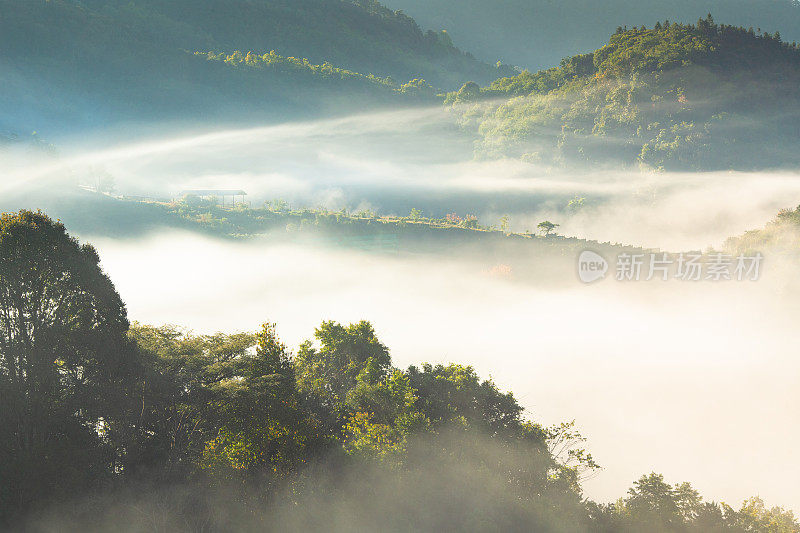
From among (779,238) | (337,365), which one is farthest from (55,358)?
(779,238)

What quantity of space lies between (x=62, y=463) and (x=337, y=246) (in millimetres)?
153089

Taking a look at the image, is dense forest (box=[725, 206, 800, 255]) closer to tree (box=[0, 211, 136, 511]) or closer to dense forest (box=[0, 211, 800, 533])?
dense forest (box=[0, 211, 800, 533])

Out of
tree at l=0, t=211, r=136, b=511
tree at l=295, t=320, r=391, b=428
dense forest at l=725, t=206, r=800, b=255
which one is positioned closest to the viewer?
tree at l=0, t=211, r=136, b=511

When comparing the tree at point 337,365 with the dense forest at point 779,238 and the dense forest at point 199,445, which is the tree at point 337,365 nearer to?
the dense forest at point 199,445

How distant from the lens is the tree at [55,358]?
77.9 ft

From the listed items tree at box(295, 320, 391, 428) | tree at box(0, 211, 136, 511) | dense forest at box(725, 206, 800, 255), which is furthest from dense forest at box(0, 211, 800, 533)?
dense forest at box(725, 206, 800, 255)

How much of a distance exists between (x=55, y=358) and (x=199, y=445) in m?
8.33

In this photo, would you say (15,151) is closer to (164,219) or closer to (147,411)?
(164,219)

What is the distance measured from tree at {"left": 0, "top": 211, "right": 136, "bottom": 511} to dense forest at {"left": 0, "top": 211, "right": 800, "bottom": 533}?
0.20ft

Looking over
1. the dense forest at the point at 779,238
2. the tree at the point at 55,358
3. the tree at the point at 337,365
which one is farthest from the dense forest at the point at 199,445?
the dense forest at the point at 779,238

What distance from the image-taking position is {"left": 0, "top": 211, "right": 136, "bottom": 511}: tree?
77.9 feet

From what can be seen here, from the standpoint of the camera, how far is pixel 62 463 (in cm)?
2381

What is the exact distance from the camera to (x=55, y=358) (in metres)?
25.4

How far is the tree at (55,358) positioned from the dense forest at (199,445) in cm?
6
